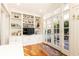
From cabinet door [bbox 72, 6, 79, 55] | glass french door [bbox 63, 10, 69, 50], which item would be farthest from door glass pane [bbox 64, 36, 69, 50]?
cabinet door [bbox 72, 6, 79, 55]

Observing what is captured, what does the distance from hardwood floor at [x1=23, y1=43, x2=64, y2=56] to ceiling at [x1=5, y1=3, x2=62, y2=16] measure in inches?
21.8

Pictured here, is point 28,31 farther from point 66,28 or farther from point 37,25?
point 66,28

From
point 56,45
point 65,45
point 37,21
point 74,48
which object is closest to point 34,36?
point 37,21

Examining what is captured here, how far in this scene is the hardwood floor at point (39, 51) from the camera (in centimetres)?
178

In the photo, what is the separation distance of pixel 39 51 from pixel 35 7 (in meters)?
0.72

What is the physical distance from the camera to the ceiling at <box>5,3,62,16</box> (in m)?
1.70

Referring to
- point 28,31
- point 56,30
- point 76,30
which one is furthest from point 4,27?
point 76,30

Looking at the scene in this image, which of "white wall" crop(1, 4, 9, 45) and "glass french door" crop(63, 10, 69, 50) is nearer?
"white wall" crop(1, 4, 9, 45)

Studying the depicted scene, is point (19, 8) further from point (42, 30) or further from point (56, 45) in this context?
point (56, 45)

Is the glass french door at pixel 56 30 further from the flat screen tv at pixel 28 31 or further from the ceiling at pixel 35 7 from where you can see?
the flat screen tv at pixel 28 31

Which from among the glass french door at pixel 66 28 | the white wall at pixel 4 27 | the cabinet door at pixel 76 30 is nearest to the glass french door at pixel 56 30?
the glass french door at pixel 66 28

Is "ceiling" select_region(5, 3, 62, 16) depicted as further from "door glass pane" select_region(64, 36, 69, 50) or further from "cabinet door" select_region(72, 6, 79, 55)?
"door glass pane" select_region(64, 36, 69, 50)

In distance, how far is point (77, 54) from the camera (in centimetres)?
172

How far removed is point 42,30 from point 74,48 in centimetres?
58
